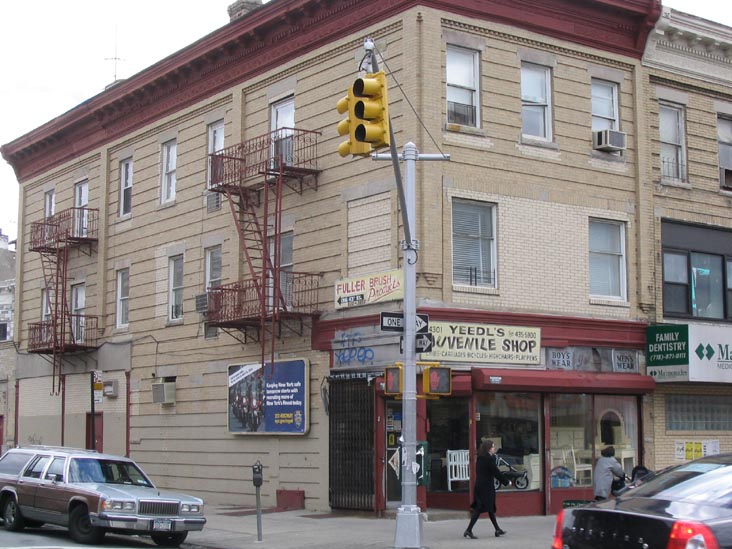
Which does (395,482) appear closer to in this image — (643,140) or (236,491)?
(236,491)

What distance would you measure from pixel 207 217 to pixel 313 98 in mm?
5122

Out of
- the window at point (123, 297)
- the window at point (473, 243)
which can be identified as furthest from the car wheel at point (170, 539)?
the window at point (123, 297)

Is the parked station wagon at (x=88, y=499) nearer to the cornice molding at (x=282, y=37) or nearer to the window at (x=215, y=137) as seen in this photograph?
the window at (x=215, y=137)

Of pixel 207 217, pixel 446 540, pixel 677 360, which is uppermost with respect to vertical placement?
pixel 207 217

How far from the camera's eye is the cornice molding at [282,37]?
2319cm

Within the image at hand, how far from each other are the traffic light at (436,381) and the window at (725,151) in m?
13.4

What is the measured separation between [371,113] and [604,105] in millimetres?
12787

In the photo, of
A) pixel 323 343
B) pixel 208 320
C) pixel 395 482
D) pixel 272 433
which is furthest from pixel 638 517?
pixel 208 320

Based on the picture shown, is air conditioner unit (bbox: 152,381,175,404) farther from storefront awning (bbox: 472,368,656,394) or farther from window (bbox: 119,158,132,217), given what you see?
storefront awning (bbox: 472,368,656,394)

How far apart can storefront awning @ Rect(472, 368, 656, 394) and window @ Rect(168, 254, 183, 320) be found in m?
10.9

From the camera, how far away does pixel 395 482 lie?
21625 mm

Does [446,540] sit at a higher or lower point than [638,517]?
lower

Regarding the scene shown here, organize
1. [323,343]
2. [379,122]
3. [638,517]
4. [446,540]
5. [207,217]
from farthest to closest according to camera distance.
→ 1. [207,217]
2. [323,343]
3. [446,540]
4. [379,122]
5. [638,517]

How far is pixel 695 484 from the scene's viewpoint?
9172 millimetres
